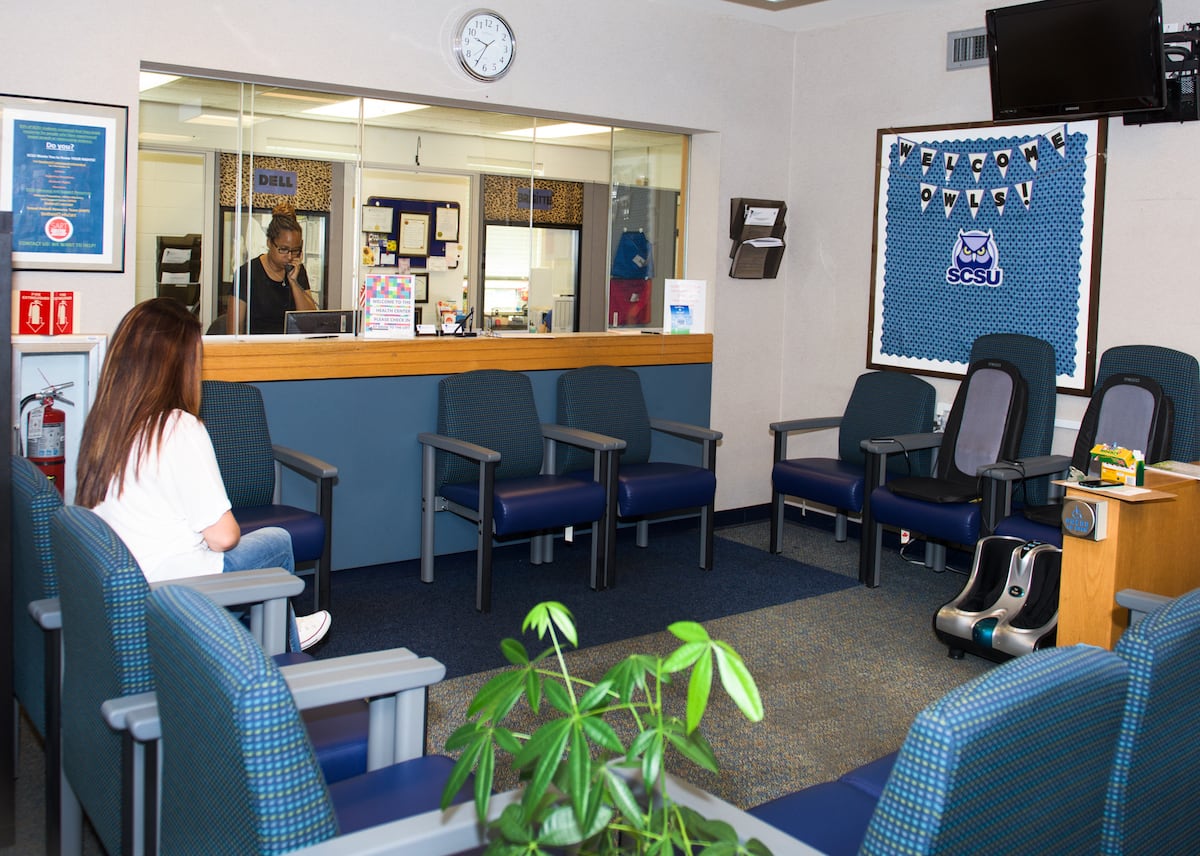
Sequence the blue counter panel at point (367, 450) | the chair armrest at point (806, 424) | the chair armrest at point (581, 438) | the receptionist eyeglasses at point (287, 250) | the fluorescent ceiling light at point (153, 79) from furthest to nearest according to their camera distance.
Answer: the chair armrest at point (806, 424) → the receptionist eyeglasses at point (287, 250) → the chair armrest at point (581, 438) → the blue counter panel at point (367, 450) → the fluorescent ceiling light at point (153, 79)

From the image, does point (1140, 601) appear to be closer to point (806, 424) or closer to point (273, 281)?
point (806, 424)

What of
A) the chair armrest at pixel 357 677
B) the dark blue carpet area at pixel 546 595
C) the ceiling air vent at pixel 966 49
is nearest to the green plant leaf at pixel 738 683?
the chair armrest at pixel 357 677

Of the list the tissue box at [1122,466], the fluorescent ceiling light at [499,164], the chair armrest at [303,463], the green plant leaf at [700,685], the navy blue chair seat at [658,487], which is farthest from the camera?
the fluorescent ceiling light at [499,164]

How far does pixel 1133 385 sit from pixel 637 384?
2.40 m

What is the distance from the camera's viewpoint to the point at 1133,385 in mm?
5004

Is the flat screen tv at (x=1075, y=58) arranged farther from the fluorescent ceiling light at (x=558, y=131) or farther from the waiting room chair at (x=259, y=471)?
the waiting room chair at (x=259, y=471)

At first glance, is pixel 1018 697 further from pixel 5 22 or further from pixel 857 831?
pixel 5 22

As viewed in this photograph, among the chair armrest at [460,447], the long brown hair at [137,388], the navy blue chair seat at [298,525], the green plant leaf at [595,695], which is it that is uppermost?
the long brown hair at [137,388]

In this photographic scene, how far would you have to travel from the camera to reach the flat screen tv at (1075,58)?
15.8 feet

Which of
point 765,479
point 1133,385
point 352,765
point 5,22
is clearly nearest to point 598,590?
point 765,479

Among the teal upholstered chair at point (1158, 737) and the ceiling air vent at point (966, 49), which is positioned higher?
the ceiling air vent at point (966, 49)

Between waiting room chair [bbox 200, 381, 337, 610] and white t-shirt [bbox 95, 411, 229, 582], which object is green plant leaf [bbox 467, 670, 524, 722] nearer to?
white t-shirt [bbox 95, 411, 229, 582]

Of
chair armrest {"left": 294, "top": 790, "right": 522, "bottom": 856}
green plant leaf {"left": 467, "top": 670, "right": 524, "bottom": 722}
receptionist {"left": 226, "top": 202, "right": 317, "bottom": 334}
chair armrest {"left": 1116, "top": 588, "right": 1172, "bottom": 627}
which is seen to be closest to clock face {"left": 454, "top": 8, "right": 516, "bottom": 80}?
receptionist {"left": 226, "top": 202, "right": 317, "bottom": 334}

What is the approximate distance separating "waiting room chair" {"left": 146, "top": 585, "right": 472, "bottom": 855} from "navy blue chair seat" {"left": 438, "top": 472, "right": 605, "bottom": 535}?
9.58 ft
